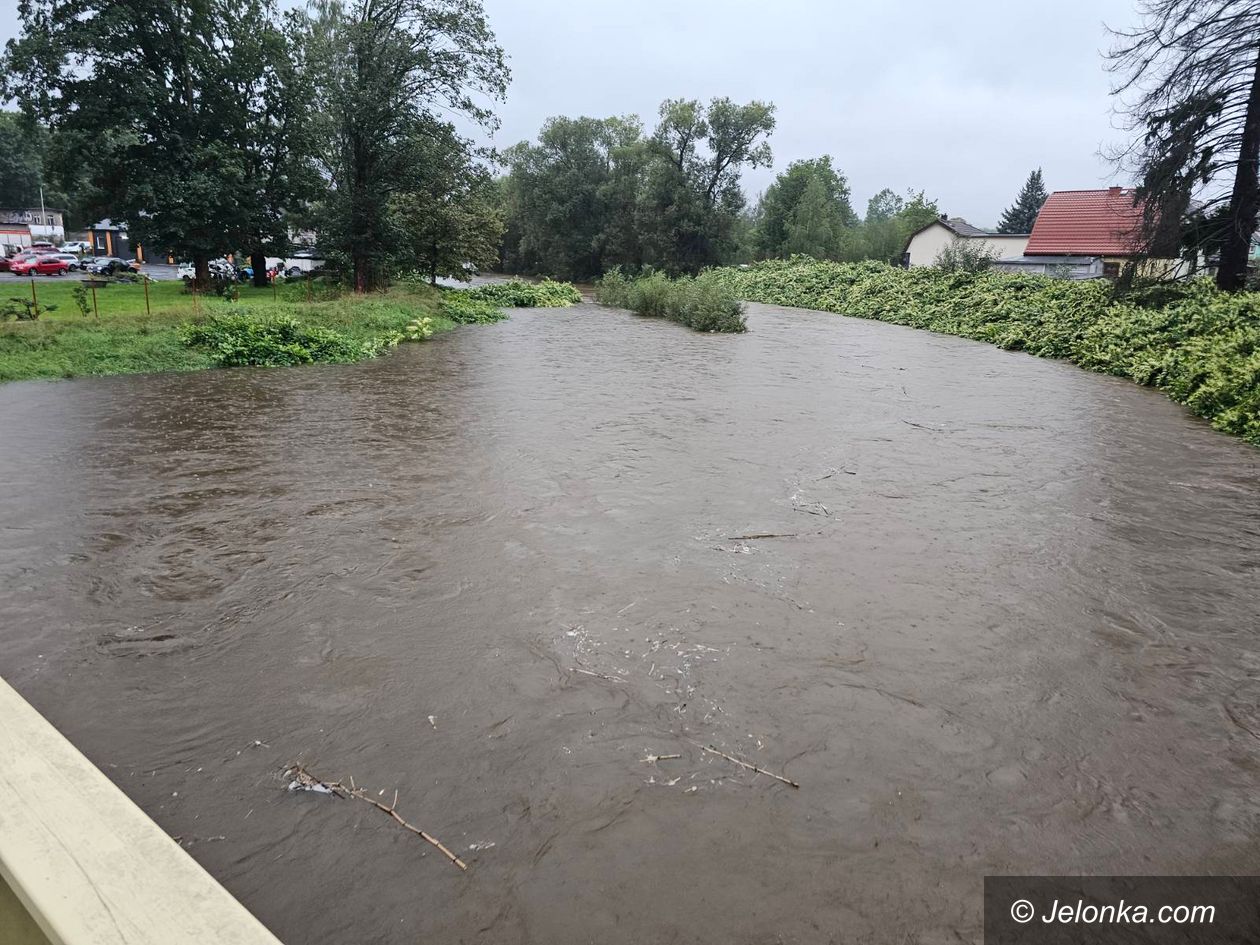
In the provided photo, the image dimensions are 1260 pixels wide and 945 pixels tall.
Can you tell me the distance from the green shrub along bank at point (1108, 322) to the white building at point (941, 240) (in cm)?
1804

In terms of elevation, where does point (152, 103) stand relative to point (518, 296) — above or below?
above

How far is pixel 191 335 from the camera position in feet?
52.3

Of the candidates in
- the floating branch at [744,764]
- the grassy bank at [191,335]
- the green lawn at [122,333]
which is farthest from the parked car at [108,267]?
the floating branch at [744,764]

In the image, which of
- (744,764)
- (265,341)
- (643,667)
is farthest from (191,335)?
(744,764)

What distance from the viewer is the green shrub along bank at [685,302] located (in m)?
26.2

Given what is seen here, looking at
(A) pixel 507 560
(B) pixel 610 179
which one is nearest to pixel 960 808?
(A) pixel 507 560

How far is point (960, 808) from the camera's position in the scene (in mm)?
3482

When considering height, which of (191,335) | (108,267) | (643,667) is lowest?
(643,667)

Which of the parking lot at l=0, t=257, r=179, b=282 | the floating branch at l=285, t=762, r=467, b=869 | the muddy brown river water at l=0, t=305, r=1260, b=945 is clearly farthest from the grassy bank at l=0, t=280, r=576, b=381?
the floating branch at l=285, t=762, r=467, b=869

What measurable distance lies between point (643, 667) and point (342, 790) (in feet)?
5.60

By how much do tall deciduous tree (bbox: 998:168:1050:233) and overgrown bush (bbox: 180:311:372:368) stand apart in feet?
250

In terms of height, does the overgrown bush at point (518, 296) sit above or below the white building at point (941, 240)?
below

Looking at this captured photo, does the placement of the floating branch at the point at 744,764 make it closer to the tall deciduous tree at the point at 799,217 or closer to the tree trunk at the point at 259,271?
the tree trunk at the point at 259,271

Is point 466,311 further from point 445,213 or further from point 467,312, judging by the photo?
point 445,213
